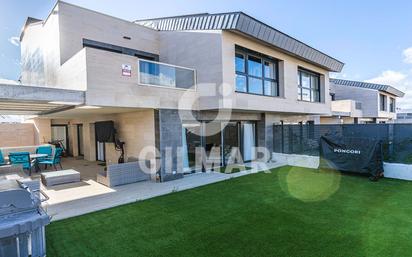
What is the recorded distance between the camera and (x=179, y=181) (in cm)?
868

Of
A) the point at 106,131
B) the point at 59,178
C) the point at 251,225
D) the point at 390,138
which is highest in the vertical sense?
the point at 106,131

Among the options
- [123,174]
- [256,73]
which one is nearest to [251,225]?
[123,174]

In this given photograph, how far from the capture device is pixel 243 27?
8.88 m

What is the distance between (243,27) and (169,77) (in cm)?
333

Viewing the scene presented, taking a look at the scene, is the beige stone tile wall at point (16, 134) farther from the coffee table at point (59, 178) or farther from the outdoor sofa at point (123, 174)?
the outdoor sofa at point (123, 174)

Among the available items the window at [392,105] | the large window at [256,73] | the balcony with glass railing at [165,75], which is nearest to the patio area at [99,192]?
the balcony with glass railing at [165,75]

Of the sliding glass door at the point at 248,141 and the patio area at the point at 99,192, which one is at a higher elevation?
the sliding glass door at the point at 248,141

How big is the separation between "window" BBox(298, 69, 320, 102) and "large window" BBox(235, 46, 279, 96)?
2.62 meters

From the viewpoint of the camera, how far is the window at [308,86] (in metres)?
13.9

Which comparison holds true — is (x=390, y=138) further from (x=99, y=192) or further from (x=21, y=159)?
(x=21, y=159)

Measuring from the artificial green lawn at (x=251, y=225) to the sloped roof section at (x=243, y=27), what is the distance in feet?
19.3

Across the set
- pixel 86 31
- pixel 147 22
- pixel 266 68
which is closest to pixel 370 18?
pixel 266 68

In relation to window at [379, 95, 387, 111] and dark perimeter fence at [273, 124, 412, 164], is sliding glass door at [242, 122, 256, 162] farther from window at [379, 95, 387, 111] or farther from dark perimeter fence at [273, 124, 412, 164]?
window at [379, 95, 387, 111]

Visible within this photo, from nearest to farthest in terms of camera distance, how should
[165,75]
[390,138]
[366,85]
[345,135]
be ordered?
[165,75] → [390,138] → [345,135] → [366,85]
